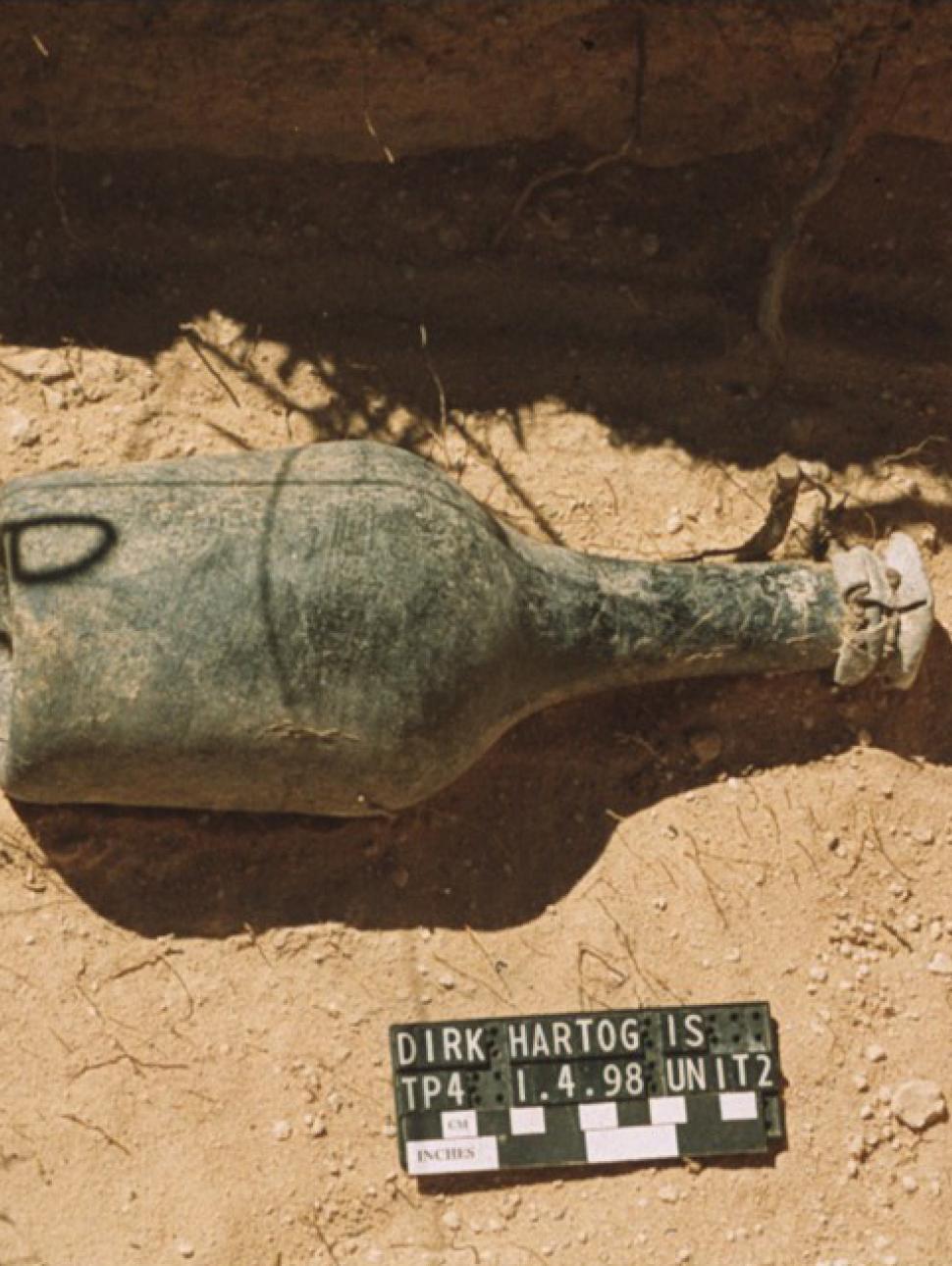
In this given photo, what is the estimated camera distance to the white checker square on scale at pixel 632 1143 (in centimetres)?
303

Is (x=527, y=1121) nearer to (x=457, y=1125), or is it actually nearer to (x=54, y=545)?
(x=457, y=1125)

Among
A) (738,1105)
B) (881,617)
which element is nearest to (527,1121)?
(738,1105)

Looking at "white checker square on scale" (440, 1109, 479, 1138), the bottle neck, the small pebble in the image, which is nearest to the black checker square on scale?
"white checker square on scale" (440, 1109, 479, 1138)

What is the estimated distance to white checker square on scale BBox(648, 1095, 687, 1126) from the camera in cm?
305

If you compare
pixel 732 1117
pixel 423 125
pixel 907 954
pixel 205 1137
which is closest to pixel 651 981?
pixel 732 1117

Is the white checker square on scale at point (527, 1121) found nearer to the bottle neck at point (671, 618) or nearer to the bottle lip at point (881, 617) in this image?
the bottle neck at point (671, 618)

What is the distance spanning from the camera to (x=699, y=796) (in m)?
3.19

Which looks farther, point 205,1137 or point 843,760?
point 843,760

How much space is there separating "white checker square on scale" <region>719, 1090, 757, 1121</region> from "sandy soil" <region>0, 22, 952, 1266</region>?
93 millimetres

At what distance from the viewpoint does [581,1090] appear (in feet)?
9.96

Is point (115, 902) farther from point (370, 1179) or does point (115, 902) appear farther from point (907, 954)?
point (907, 954)

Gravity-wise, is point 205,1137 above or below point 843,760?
below

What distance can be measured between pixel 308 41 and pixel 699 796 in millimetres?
1580

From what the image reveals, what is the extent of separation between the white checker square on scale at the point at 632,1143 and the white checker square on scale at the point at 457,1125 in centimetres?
21
